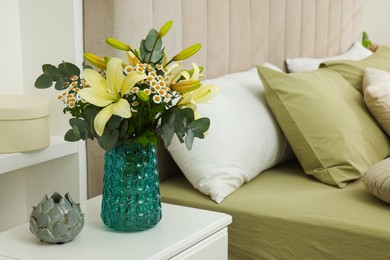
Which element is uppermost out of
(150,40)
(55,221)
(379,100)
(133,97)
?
(150,40)

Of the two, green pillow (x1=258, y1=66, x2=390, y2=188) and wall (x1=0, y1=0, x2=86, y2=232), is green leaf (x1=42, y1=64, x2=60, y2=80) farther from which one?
green pillow (x1=258, y1=66, x2=390, y2=188)

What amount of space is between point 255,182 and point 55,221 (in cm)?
85

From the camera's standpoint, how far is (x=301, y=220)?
6.10 ft

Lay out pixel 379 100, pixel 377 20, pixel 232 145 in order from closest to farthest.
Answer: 1. pixel 232 145
2. pixel 379 100
3. pixel 377 20

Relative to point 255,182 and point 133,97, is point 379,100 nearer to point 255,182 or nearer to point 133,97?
point 255,182

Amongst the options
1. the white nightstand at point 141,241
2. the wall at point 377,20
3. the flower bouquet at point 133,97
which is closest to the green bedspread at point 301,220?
the white nightstand at point 141,241

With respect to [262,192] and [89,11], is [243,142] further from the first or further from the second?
[89,11]

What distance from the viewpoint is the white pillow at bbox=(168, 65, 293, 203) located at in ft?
6.64

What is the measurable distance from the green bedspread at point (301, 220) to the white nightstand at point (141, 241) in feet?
0.63

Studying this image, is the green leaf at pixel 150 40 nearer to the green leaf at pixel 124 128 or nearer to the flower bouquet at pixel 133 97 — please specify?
the flower bouquet at pixel 133 97

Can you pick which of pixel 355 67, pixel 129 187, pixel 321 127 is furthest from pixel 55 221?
pixel 355 67

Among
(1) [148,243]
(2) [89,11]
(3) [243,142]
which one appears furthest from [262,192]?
(2) [89,11]

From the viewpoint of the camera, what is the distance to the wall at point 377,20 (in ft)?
14.6

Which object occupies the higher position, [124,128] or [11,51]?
[11,51]
